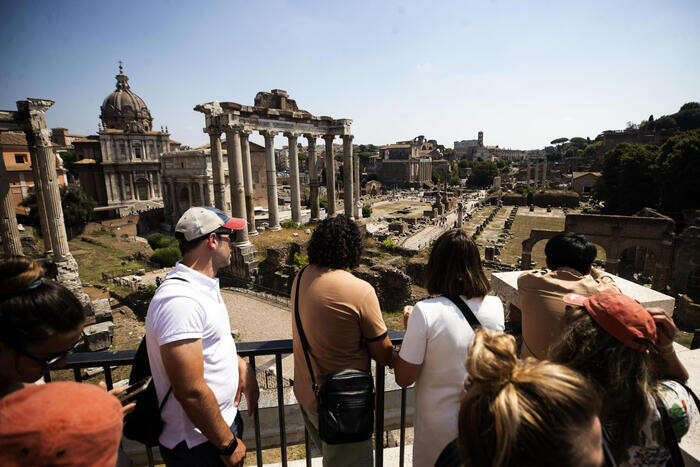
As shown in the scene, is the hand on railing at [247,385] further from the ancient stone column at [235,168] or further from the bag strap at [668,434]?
the ancient stone column at [235,168]

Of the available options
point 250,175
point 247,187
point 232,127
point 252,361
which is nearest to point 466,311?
point 252,361

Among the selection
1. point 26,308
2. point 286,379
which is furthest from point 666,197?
point 26,308

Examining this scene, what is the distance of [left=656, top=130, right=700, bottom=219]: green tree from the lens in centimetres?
2655

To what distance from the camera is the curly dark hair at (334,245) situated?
2.60 metres

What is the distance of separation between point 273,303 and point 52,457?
15.0m

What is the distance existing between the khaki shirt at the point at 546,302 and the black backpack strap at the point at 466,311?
2.89ft

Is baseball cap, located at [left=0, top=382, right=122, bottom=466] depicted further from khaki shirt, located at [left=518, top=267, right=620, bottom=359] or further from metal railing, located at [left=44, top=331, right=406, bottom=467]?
khaki shirt, located at [left=518, top=267, right=620, bottom=359]

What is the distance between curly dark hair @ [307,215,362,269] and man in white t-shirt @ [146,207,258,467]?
71 centimetres

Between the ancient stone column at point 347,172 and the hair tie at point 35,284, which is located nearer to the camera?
the hair tie at point 35,284

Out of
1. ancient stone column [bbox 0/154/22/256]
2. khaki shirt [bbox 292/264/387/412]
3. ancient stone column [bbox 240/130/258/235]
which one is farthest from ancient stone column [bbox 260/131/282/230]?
khaki shirt [bbox 292/264/387/412]

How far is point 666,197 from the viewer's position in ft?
96.0

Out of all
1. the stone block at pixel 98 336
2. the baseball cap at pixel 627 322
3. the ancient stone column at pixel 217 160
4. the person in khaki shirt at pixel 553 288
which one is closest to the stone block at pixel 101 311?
the stone block at pixel 98 336

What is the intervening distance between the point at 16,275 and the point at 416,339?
2.11m

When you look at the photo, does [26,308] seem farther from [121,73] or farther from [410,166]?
[410,166]
